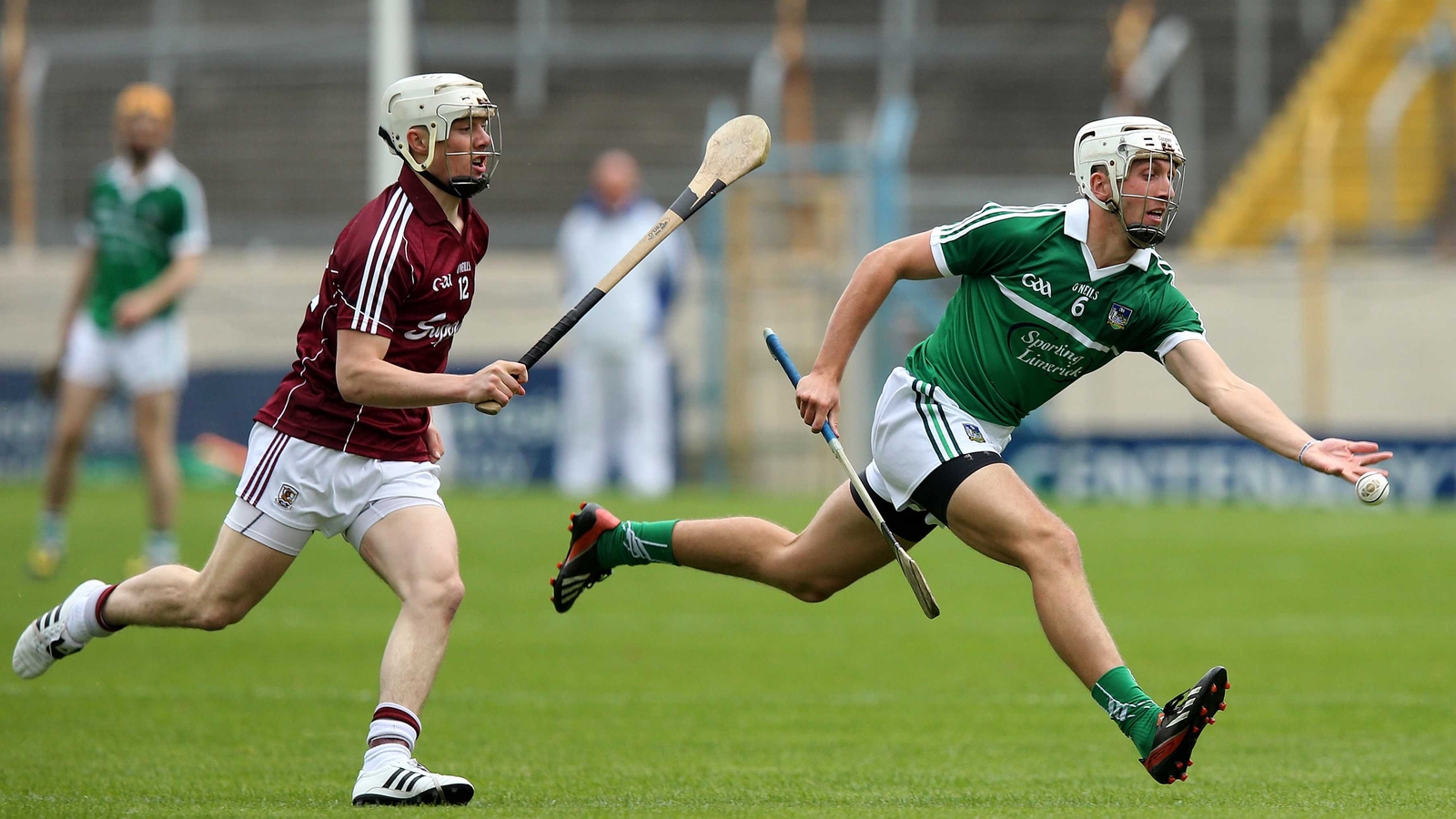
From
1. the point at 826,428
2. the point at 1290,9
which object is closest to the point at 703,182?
the point at 826,428

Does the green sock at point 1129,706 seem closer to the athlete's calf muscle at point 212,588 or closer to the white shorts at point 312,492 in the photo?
the white shorts at point 312,492

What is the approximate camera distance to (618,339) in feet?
53.5

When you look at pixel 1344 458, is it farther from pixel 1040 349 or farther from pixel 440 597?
pixel 440 597

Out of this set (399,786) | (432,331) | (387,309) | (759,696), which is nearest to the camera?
(399,786)

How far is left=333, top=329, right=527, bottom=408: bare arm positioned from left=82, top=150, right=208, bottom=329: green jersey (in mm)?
5439

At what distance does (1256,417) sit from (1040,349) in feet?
2.13

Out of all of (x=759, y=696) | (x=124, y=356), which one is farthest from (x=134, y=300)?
Result: (x=759, y=696)

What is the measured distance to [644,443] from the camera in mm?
16328

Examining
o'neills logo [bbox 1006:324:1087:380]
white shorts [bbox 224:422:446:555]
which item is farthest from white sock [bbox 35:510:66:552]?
o'neills logo [bbox 1006:324:1087:380]

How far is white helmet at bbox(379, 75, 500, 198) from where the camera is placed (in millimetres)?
5305

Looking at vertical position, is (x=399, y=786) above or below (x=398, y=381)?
below

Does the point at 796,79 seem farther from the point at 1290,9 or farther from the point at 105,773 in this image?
the point at 105,773

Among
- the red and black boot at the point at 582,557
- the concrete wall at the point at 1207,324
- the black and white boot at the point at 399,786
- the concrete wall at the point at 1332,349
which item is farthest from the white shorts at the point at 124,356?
the concrete wall at the point at 1332,349

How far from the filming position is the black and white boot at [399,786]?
4.99 m
